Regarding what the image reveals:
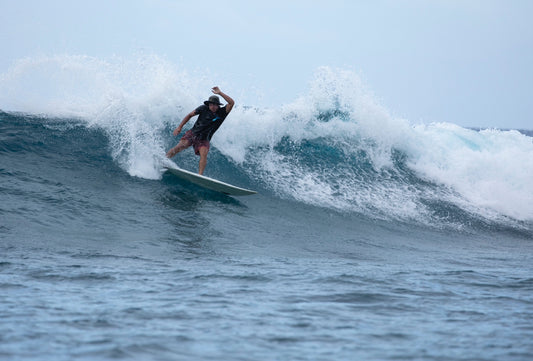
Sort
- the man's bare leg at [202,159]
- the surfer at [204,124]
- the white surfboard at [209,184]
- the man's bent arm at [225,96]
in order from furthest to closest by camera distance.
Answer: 1. the man's bare leg at [202,159]
2. the surfer at [204,124]
3. the white surfboard at [209,184]
4. the man's bent arm at [225,96]

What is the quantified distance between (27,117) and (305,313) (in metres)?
9.01

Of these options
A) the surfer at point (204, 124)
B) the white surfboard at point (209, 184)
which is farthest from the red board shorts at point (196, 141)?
the white surfboard at point (209, 184)

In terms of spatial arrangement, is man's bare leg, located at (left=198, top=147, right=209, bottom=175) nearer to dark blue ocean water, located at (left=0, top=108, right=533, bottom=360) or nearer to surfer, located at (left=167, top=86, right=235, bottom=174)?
surfer, located at (left=167, top=86, right=235, bottom=174)

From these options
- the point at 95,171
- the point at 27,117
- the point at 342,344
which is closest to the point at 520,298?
the point at 342,344

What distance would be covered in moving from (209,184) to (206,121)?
1051 mm

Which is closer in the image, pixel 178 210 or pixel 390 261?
pixel 390 261

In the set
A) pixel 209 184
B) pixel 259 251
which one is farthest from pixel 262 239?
pixel 209 184

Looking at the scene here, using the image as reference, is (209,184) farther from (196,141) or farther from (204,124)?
(204,124)

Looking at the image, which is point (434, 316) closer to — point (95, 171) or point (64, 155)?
point (95, 171)

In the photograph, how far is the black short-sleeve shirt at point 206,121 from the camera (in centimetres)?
933

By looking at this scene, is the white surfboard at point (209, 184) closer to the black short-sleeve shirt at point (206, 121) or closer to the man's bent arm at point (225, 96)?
the black short-sleeve shirt at point (206, 121)

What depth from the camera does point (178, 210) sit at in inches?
318

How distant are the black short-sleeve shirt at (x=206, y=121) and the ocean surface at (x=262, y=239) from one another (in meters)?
0.84

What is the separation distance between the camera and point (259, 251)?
6602mm
